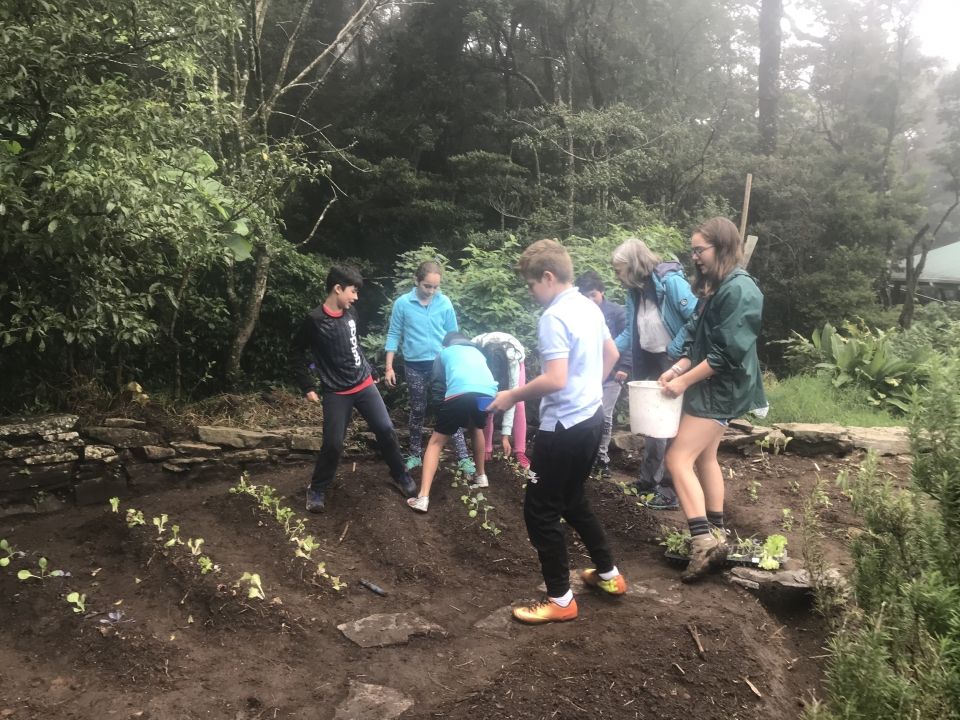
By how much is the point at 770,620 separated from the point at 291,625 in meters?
2.35

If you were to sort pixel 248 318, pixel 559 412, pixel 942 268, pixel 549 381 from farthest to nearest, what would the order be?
pixel 942 268, pixel 248 318, pixel 559 412, pixel 549 381

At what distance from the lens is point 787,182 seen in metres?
14.0

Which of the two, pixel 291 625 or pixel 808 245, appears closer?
pixel 291 625

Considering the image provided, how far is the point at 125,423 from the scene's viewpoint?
4812mm

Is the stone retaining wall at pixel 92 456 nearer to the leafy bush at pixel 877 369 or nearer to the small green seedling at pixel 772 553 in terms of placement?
the small green seedling at pixel 772 553

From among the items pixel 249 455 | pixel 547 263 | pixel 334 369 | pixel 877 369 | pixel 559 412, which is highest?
pixel 547 263

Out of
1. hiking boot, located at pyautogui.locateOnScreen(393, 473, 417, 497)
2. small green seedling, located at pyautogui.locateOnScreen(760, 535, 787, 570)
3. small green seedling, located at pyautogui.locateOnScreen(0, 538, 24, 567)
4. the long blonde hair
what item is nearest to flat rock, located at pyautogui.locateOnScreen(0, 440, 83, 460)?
small green seedling, located at pyautogui.locateOnScreen(0, 538, 24, 567)

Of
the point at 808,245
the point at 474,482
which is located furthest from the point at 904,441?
the point at 808,245

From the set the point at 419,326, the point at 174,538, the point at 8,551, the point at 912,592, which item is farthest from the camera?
the point at 419,326

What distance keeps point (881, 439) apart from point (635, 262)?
3.03m

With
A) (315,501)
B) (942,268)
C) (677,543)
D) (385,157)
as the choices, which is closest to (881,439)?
(677,543)

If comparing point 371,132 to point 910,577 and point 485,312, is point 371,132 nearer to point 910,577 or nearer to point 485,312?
point 485,312

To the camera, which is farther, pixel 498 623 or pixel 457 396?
pixel 457 396

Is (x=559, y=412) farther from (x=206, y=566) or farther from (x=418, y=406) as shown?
(x=418, y=406)
